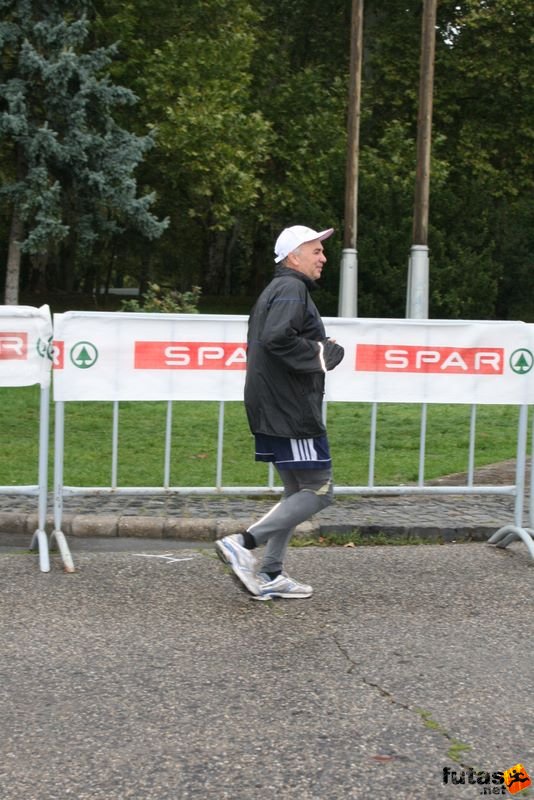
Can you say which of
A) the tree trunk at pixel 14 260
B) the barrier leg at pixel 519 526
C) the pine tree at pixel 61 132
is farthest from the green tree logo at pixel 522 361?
the tree trunk at pixel 14 260

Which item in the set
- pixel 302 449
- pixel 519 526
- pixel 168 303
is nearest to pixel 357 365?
pixel 519 526

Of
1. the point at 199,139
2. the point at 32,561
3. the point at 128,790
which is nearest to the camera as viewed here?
the point at 128,790

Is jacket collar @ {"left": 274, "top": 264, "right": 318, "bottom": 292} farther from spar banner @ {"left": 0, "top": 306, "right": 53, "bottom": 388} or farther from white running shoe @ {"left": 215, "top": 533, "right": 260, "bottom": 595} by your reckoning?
spar banner @ {"left": 0, "top": 306, "right": 53, "bottom": 388}

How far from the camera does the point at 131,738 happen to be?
4223mm

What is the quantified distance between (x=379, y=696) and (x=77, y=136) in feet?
85.3

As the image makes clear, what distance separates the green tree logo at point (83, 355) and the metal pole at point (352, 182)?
19215 millimetres

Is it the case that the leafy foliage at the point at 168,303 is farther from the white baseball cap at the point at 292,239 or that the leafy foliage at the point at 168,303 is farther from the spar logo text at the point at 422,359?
the white baseball cap at the point at 292,239

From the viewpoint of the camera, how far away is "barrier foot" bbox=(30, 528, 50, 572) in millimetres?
6844

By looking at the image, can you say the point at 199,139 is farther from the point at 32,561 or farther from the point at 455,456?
the point at 32,561

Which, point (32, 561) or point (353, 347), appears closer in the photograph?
point (32, 561)

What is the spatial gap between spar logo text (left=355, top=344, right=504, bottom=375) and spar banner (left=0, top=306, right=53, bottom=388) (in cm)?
204

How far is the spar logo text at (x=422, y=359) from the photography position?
8000 mm

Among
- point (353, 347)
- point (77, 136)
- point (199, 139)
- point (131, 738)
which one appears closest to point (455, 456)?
point (353, 347)

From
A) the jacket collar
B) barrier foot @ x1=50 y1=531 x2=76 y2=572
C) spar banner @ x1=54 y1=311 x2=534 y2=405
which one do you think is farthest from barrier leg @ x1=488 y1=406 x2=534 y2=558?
barrier foot @ x1=50 y1=531 x2=76 y2=572
